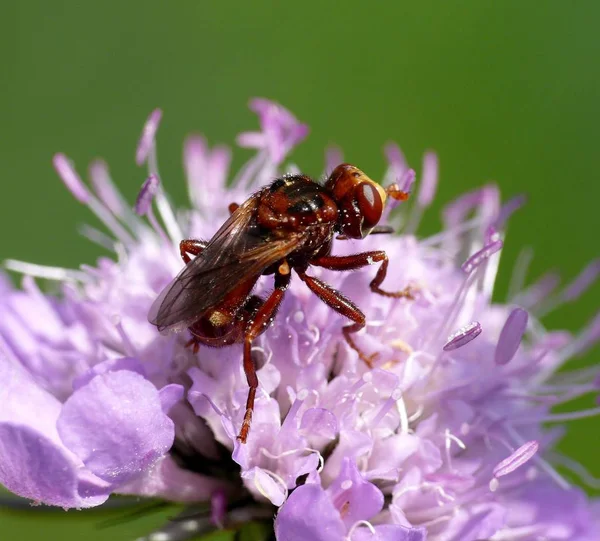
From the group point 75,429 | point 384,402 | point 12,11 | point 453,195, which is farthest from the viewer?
point 12,11

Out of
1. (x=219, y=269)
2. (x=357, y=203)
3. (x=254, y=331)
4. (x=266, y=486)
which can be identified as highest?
(x=357, y=203)

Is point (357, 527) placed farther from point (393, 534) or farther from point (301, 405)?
point (301, 405)

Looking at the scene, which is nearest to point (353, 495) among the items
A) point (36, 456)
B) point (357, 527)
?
point (357, 527)

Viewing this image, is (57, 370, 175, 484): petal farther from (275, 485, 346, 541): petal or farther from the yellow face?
the yellow face

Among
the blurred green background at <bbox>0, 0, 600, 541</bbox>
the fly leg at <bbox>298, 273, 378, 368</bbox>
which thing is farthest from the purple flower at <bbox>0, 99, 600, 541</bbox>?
the blurred green background at <bbox>0, 0, 600, 541</bbox>

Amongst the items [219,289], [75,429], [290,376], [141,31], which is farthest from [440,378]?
[141,31]

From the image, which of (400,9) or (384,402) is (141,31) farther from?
(384,402)
